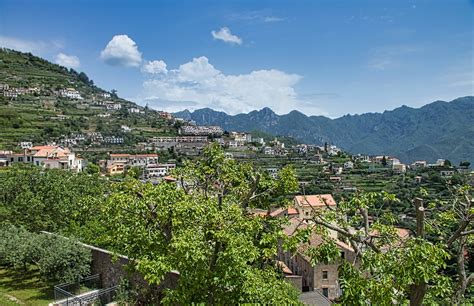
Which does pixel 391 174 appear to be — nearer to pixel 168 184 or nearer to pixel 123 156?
pixel 123 156

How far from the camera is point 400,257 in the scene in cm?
576

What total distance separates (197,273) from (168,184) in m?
2.83

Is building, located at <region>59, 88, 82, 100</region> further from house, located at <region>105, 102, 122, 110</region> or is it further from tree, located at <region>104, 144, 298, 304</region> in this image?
tree, located at <region>104, 144, 298, 304</region>

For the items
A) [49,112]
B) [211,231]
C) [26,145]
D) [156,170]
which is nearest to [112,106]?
[49,112]

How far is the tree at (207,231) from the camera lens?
793 centimetres

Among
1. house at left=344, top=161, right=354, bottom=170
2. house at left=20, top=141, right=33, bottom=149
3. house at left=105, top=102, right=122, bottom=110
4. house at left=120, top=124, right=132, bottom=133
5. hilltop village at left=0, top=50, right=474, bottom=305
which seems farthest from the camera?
house at left=105, top=102, right=122, bottom=110

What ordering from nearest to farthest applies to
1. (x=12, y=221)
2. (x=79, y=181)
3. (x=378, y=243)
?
1. (x=378, y=243)
2. (x=12, y=221)
3. (x=79, y=181)

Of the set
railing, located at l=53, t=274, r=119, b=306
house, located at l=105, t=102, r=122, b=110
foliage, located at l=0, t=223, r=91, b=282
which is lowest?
railing, located at l=53, t=274, r=119, b=306

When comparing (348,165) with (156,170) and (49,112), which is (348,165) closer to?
(156,170)

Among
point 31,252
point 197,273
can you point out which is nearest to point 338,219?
point 197,273

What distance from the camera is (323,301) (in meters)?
25.1

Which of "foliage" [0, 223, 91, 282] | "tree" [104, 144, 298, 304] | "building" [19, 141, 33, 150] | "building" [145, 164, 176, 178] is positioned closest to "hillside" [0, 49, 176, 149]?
"building" [19, 141, 33, 150]

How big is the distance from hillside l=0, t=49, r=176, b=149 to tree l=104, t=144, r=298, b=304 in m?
87.3

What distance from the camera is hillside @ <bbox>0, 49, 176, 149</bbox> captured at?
3792 inches
